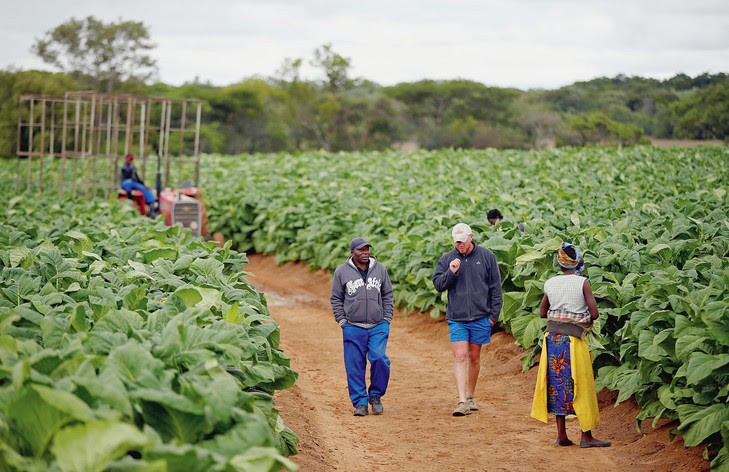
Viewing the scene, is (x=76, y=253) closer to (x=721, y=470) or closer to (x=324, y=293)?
(x=721, y=470)

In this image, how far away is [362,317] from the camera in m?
7.41

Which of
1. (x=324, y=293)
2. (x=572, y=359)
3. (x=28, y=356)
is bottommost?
(x=324, y=293)

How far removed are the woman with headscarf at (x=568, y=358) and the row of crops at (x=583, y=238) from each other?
0.49 m

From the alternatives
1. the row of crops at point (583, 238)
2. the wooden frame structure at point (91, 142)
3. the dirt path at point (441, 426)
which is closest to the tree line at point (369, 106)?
the wooden frame structure at point (91, 142)

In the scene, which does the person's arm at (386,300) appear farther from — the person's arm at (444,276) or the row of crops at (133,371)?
the row of crops at (133,371)


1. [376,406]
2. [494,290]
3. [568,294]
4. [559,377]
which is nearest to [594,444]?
[559,377]

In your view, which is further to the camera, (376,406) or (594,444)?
(376,406)

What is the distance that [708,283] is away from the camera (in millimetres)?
6719

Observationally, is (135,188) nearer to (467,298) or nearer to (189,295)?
(467,298)

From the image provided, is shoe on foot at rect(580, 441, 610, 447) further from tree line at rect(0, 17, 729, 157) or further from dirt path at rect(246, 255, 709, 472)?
tree line at rect(0, 17, 729, 157)

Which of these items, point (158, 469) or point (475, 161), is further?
point (475, 161)

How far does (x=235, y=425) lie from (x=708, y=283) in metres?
4.87

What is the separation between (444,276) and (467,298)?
312mm

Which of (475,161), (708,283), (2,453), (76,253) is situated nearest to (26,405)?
(2,453)
